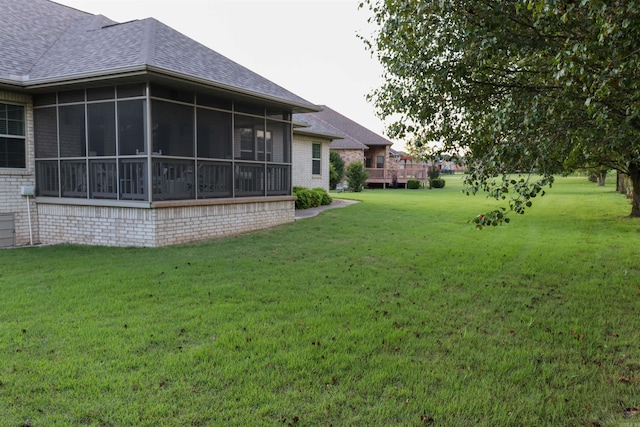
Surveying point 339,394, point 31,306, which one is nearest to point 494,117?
point 339,394

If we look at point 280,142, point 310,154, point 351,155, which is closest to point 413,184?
point 351,155

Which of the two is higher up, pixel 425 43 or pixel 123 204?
pixel 425 43

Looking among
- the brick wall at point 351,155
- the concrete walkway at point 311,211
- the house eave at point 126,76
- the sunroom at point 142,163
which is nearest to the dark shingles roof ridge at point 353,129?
the brick wall at point 351,155

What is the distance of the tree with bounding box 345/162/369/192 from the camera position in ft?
95.2

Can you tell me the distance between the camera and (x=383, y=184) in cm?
3697

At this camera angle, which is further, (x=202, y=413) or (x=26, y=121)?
(x=26, y=121)

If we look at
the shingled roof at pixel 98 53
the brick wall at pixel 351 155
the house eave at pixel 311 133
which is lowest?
the brick wall at pixel 351 155

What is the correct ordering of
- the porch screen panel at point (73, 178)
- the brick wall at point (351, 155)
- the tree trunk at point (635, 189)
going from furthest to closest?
the brick wall at point (351, 155)
the tree trunk at point (635, 189)
the porch screen panel at point (73, 178)

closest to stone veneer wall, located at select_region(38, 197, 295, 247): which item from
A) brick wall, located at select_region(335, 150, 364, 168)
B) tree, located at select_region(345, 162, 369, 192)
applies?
tree, located at select_region(345, 162, 369, 192)

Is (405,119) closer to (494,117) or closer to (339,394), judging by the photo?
(494,117)

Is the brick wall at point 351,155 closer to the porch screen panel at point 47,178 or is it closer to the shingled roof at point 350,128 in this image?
the shingled roof at point 350,128

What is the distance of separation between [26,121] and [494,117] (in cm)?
1052

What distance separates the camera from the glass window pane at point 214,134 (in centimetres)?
1102

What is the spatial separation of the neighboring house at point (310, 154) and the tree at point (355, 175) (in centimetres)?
710
